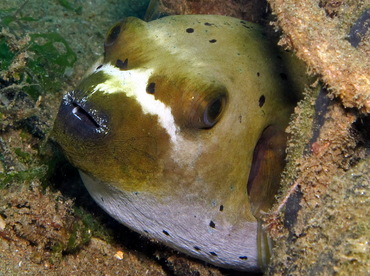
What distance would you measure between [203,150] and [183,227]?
2.19 feet

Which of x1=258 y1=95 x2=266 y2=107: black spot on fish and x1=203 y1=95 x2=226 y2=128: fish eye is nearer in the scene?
x1=203 y1=95 x2=226 y2=128: fish eye

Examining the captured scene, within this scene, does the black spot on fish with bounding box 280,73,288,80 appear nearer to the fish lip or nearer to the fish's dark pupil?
the fish's dark pupil

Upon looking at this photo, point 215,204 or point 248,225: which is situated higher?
point 215,204

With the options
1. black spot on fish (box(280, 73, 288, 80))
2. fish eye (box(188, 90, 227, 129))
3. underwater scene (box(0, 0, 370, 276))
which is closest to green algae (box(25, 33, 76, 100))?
underwater scene (box(0, 0, 370, 276))

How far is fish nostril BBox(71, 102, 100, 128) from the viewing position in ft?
7.67

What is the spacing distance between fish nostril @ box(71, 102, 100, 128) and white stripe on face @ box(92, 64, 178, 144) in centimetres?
15

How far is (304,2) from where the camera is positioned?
2.10 meters

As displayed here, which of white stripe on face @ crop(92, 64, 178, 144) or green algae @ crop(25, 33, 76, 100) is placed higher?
white stripe on face @ crop(92, 64, 178, 144)

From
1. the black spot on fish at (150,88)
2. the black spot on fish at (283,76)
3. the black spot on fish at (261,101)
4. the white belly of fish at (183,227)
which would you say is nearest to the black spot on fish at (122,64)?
the black spot on fish at (150,88)

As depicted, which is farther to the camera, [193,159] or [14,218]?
[14,218]

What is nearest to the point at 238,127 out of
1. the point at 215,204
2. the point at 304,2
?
the point at 215,204

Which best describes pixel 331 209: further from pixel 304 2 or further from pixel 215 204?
pixel 304 2

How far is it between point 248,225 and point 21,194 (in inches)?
73.4

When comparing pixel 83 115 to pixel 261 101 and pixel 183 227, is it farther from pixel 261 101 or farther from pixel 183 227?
pixel 261 101
